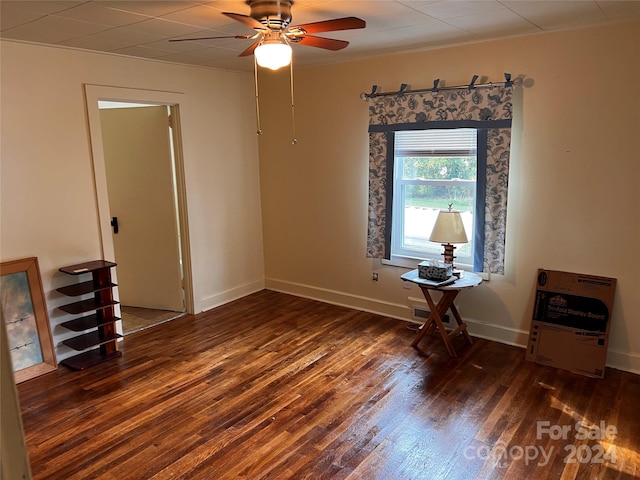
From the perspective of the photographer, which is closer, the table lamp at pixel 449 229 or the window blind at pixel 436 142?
the table lamp at pixel 449 229

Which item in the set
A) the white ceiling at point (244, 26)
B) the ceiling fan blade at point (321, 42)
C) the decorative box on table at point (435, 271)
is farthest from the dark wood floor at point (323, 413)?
the white ceiling at point (244, 26)

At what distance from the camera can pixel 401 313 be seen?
441 cm

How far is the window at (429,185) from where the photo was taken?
3844 mm

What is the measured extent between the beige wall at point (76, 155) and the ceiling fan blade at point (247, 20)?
1.77m

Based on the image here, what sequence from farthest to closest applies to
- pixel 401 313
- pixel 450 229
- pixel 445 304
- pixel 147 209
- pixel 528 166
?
1. pixel 147 209
2. pixel 401 313
3. pixel 445 304
4. pixel 450 229
5. pixel 528 166

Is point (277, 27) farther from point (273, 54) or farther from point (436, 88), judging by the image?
point (436, 88)

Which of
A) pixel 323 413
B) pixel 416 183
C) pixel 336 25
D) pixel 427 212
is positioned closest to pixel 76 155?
pixel 336 25

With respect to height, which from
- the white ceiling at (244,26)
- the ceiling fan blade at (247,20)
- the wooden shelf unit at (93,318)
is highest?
the white ceiling at (244,26)

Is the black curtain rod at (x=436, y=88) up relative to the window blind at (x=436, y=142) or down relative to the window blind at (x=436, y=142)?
up

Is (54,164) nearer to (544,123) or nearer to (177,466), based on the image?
(177,466)

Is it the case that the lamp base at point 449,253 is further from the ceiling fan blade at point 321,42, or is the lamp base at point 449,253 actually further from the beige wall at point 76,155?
the beige wall at point 76,155

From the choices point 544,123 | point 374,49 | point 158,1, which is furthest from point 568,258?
point 158,1

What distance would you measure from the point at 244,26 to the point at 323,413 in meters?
2.44

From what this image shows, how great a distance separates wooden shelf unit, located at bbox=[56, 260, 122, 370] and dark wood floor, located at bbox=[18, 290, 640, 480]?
4.9 inches
